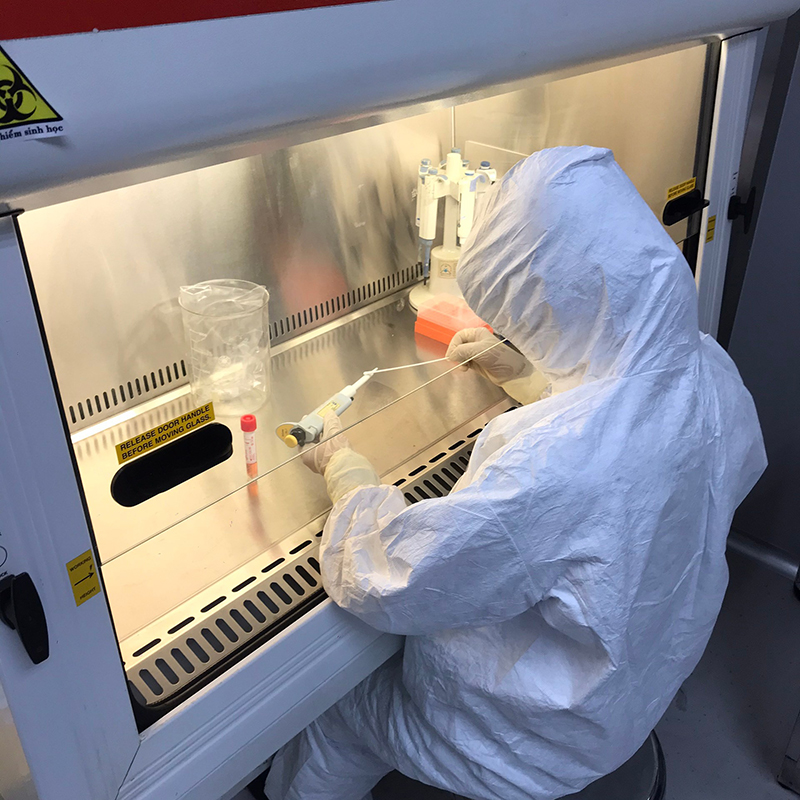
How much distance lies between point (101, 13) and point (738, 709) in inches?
78.9

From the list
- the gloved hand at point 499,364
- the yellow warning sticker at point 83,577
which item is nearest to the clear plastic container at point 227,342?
the gloved hand at point 499,364

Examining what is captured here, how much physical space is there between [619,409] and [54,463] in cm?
69

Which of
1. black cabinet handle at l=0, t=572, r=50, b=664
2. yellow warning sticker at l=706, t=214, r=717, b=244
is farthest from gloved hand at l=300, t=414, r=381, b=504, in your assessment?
yellow warning sticker at l=706, t=214, r=717, b=244

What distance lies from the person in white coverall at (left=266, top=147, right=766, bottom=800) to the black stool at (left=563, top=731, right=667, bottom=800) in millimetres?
377

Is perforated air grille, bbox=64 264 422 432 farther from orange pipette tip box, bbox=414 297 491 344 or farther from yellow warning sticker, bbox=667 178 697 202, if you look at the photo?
yellow warning sticker, bbox=667 178 697 202

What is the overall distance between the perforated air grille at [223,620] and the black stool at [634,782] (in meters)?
0.81

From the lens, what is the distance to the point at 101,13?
0.50 m

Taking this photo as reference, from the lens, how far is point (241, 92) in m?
0.60

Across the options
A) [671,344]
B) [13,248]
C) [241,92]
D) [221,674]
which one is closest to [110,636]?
[221,674]

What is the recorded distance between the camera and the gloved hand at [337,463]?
113 centimetres

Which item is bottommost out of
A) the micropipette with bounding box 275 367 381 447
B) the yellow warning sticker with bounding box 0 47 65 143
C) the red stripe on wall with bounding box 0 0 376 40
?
the micropipette with bounding box 275 367 381 447

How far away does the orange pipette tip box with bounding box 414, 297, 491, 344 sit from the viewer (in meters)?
1.46

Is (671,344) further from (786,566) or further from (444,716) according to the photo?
(786,566)

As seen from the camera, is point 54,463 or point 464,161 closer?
point 54,463
